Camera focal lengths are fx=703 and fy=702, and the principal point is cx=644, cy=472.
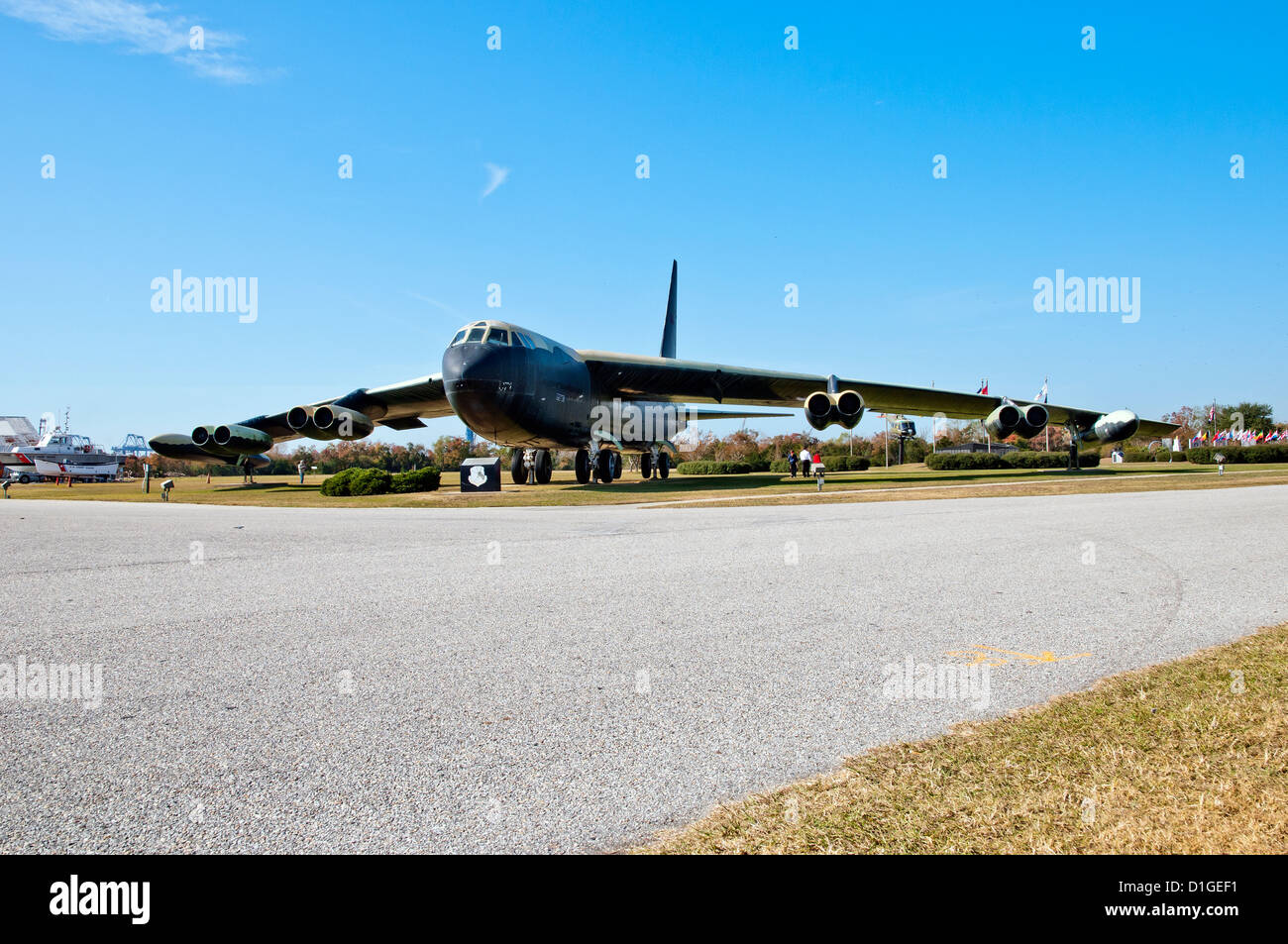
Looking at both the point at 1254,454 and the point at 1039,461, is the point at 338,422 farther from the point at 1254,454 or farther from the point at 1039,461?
the point at 1254,454

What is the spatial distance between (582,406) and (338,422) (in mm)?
10901

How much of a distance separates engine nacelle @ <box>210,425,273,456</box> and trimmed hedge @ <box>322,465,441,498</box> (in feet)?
28.7

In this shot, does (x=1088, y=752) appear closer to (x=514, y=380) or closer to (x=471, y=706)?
(x=471, y=706)

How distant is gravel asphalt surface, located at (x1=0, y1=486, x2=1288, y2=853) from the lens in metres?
2.76

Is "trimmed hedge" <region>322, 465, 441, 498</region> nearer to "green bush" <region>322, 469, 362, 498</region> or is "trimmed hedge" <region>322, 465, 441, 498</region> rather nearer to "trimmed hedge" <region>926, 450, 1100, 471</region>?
"green bush" <region>322, 469, 362, 498</region>

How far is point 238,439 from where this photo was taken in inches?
1332

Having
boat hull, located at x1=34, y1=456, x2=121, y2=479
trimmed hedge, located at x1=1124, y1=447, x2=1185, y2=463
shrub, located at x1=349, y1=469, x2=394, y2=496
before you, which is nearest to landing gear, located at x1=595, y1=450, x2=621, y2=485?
shrub, located at x1=349, y1=469, x2=394, y2=496

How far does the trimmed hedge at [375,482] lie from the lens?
89.0 ft

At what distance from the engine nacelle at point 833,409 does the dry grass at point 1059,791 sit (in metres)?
23.2

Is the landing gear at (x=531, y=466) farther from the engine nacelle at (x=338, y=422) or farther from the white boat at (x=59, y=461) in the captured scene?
the white boat at (x=59, y=461)

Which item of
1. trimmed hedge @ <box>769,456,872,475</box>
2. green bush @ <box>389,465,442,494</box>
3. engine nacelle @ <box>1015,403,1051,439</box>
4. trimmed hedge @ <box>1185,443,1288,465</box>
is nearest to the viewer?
green bush @ <box>389,465,442,494</box>
